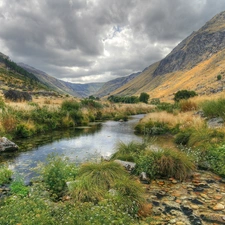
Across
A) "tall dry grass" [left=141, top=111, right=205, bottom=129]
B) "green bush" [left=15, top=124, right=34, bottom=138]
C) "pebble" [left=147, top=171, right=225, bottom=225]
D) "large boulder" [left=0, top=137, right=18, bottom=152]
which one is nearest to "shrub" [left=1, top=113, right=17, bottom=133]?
"green bush" [left=15, top=124, right=34, bottom=138]

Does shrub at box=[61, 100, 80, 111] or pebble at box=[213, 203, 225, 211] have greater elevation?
shrub at box=[61, 100, 80, 111]

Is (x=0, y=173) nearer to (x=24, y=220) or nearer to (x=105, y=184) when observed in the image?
(x=105, y=184)

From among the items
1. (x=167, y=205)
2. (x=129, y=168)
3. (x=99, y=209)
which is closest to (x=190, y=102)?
(x=129, y=168)

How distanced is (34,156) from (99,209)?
7.73 metres

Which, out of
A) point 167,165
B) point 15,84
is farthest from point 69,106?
point 15,84

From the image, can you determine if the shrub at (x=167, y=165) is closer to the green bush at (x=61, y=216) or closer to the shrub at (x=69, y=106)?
the green bush at (x=61, y=216)

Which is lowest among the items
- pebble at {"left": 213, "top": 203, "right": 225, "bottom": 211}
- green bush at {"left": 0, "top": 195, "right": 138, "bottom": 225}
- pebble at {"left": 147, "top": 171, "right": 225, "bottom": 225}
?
pebble at {"left": 147, "top": 171, "right": 225, "bottom": 225}

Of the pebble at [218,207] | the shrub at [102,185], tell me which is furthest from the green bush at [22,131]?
the pebble at [218,207]

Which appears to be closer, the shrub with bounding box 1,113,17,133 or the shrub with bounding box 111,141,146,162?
the shrub with bounding box 111,141,146,162

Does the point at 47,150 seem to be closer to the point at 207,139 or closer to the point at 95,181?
the point at 95,181

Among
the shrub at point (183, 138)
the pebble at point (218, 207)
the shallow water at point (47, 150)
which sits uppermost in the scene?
the shrub at point (183, 138)

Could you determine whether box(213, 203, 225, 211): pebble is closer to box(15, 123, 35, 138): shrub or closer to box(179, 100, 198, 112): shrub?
box(15, 123, 35, 138): shrub

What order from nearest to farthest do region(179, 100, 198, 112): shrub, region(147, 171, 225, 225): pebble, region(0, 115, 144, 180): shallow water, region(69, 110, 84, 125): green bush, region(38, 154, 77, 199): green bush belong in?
region(147, 171, 225, 225): pebble
region(38, 154, 77, 199): green bush
region(0, 115, 144, 180): shallow water
region(179, 100, 198, 112): shrub
region(69, 110, 84, 125): green bush

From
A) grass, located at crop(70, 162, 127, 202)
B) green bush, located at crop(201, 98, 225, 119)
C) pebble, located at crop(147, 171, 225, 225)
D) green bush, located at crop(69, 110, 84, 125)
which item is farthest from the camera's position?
green bush, located at crop(69, 110, 84, 125)
